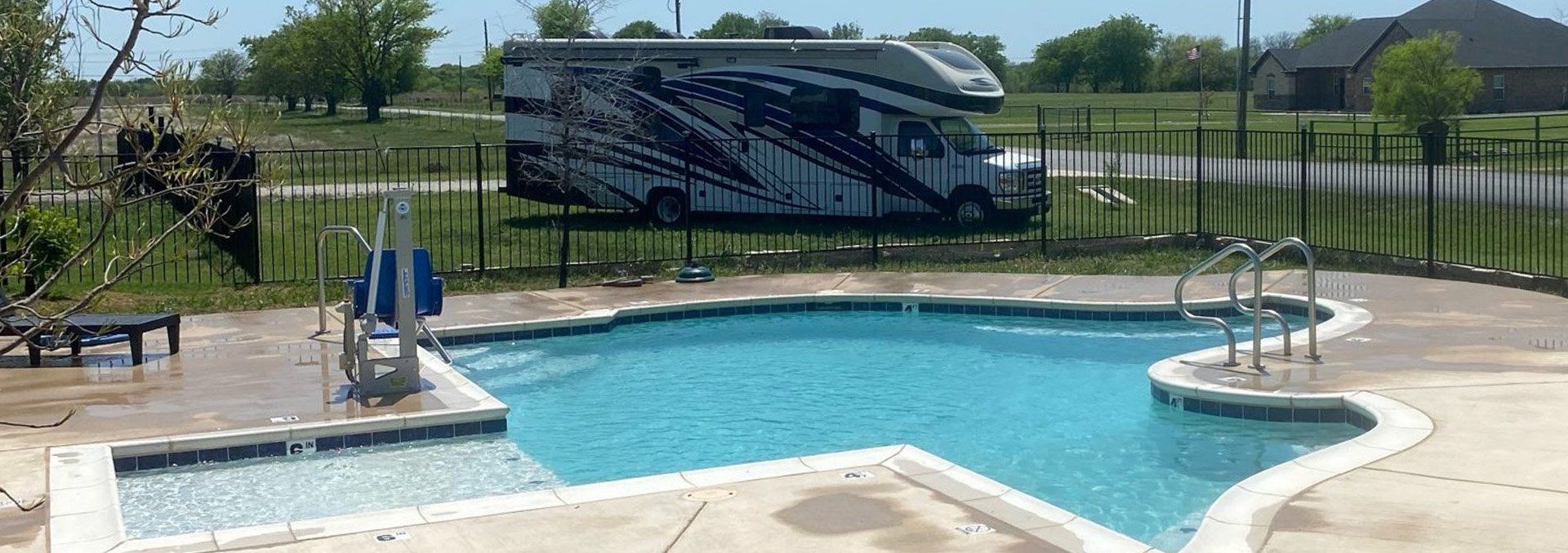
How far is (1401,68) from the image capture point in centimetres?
3816

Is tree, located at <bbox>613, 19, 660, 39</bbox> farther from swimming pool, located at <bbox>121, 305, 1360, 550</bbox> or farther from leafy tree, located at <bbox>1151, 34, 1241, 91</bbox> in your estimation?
swimming pool, located at <bbox>121, 305, 1360, 550</bbox>

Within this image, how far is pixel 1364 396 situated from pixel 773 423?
3968 mm

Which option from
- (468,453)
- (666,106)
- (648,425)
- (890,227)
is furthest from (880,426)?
(666,106)

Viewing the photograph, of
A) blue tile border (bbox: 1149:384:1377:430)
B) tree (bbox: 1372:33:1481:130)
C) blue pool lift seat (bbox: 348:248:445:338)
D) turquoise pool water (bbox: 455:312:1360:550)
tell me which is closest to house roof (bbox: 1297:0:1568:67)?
tree (bbox: 1372:33:1481:130)

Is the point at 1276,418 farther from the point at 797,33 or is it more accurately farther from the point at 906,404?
the point at 797,33

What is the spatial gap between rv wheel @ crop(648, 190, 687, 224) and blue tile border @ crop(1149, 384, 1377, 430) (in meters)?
12.6

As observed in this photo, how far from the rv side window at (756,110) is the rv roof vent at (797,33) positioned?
101 centimetres

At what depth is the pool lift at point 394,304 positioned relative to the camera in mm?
10328

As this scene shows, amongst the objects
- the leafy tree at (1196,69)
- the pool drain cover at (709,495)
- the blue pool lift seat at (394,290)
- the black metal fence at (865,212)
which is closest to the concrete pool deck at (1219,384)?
the pool drain cover at (709,495)

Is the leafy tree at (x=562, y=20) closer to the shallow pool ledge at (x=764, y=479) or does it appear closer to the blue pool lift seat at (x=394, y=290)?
the blue pool lift seat at (x=394, y=290)

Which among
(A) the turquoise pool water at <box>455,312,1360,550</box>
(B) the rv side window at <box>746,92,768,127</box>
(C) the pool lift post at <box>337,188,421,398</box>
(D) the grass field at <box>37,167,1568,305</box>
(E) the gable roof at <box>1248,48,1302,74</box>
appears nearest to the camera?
(A) the turquoise pool water at <box>455,312,1360,550</box>

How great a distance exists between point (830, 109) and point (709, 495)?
46.7 feet

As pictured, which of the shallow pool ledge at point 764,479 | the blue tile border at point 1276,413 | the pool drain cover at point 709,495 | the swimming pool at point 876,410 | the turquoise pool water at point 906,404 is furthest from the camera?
the blue tile border at point 1276,413

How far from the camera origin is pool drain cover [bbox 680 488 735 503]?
7.49m
